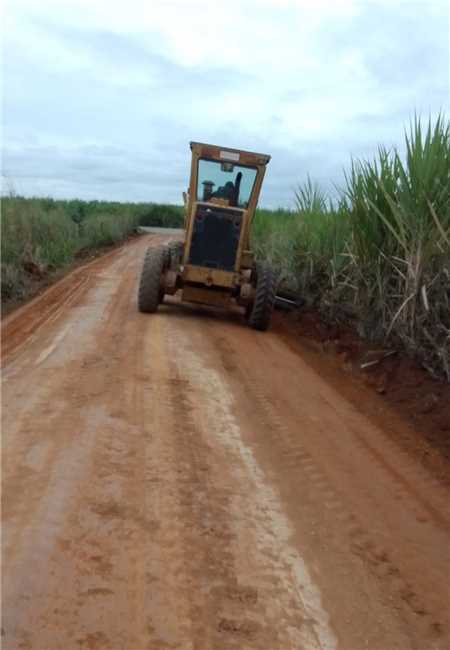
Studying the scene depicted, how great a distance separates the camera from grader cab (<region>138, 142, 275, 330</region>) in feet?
35.2

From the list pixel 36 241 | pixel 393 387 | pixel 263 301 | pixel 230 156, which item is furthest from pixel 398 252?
pixel 36 241

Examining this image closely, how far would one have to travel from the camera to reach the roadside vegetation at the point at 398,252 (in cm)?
711

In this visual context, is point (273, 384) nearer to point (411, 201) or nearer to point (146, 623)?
point (411, 201)

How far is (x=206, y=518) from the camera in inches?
160

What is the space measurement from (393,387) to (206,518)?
399cm

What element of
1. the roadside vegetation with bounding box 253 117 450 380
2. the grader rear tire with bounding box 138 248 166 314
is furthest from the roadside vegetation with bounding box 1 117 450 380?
the grader rear tire with bounding box 138 248 166 314

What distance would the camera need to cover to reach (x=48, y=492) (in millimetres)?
4176

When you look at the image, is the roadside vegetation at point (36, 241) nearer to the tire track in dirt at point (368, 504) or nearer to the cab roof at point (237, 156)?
the cab roof at point (237, 156)

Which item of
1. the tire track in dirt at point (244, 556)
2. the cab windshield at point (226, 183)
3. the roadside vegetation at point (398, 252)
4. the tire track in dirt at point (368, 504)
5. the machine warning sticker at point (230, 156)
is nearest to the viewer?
the tire track in dirt at point (244, 556)

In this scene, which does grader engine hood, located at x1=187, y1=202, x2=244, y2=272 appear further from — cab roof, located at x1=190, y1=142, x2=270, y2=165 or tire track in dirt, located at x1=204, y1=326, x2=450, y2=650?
tire track in dirt, located at x1=204, y1=326, x2=450, y2=650

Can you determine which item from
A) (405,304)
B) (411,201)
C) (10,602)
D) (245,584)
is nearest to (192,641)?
(245,584)

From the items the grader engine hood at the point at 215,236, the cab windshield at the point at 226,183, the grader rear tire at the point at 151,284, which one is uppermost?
the cab windshield at the point at 226,183

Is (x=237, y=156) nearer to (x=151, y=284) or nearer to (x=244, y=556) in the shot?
(x=151, y=284)

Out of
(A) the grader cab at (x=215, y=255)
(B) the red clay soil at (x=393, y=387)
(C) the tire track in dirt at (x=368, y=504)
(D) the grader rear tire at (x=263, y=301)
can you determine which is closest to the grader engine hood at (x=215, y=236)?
(A) the grader cab at (x=215, y=255)
